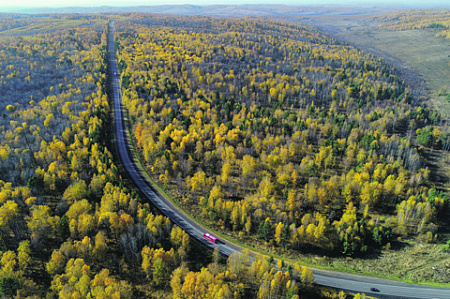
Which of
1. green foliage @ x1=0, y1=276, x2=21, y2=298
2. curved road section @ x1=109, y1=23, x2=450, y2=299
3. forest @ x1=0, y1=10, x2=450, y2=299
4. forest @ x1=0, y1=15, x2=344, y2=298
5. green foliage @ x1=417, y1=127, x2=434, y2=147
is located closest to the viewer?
green foliage @ x1=0, y1=276, x2=21, y2=298

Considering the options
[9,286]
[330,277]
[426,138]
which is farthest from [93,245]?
[426,138]

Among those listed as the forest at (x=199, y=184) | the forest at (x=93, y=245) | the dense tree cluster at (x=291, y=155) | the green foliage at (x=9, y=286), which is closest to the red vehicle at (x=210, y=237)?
the forest at (x=93, y=245)

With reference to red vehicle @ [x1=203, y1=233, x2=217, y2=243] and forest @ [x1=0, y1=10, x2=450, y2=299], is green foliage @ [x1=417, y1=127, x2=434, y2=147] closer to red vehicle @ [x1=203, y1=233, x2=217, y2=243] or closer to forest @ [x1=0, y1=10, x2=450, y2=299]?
forest @ [x1=0, y1=10, x2=450, y2=299]

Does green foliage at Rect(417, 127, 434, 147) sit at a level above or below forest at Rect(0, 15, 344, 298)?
above

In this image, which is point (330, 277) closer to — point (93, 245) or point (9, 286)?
point (93, 245)

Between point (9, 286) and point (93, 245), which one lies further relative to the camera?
point (93, 245)

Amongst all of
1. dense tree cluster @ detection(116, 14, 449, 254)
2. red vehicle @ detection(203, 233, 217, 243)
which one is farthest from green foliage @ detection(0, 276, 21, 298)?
dense tree cluster @ detection(116, 14, 449, 254)

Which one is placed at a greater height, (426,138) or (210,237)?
(426,138)

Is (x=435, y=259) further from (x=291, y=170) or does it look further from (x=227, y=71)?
(x=227, y=71)

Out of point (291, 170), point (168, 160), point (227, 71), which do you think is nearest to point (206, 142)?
point (168, 160)
